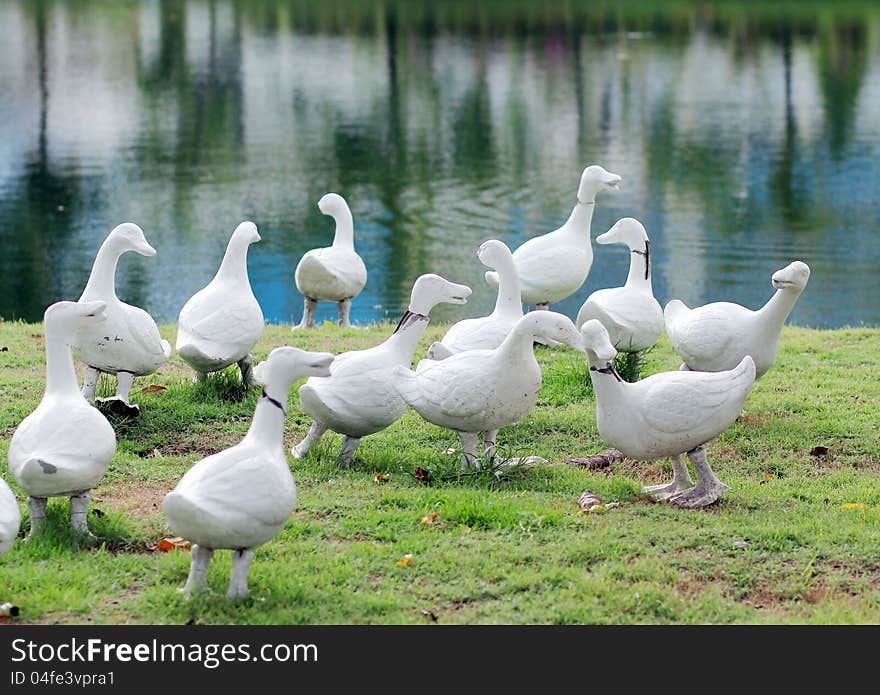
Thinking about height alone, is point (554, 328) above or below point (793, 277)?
below

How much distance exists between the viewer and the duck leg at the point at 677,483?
24.0 feet

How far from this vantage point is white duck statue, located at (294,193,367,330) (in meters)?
11.6

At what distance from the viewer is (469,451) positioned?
770cm

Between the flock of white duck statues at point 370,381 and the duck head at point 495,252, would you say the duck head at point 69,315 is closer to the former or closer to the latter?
the flock of white duck statues at point 370,381

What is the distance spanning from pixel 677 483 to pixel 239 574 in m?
2.95

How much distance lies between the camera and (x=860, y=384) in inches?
385

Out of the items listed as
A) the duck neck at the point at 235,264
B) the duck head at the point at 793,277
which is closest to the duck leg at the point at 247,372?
the duck neck at the point at 235,264

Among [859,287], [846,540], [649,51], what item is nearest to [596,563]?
[846,540]

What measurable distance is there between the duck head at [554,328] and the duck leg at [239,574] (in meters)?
2.38

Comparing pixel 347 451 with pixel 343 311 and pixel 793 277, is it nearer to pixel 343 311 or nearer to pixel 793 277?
pixel 793 277

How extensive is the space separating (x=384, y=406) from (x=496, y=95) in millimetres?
26050

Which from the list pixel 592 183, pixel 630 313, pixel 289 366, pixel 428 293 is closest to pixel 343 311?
pixel 592 183

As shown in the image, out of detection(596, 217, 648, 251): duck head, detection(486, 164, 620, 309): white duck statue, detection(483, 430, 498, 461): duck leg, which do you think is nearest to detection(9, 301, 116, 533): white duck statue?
detection(483, 430, 498, 461): duck leg
